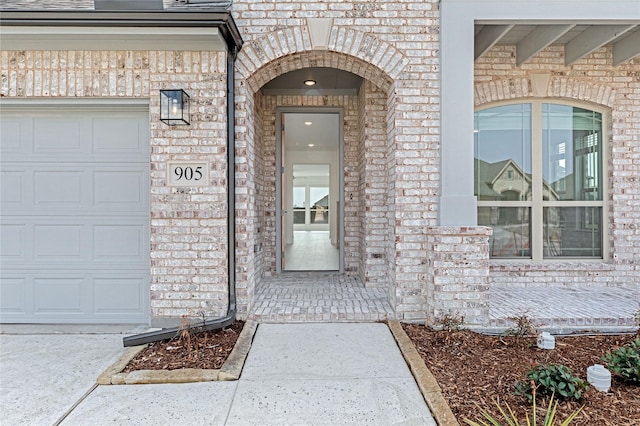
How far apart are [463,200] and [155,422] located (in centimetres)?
298

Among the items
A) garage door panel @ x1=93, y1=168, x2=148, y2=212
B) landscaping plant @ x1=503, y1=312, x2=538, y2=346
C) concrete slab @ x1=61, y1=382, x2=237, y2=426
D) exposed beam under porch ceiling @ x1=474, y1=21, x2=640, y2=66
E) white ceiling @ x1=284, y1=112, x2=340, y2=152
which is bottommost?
concrete slab @ x1=61, y1=382, x2=237, y2=426

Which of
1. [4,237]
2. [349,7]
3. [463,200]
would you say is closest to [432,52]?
[349,7]

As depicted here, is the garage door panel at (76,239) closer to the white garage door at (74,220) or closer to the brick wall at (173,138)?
the white garage door at (74,220)

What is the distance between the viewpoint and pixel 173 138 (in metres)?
3.49

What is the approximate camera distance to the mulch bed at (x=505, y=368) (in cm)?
212

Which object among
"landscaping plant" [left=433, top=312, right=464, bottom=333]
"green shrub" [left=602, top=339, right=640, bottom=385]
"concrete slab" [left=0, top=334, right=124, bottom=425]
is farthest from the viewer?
"landscaping plant" [left=433, top=312, right=464, bottom=333]

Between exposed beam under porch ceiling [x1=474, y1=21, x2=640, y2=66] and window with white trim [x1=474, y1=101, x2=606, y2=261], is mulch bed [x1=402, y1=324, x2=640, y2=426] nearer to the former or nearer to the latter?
window with white trim [x1=474, y1=101, x2=606, y2=261]

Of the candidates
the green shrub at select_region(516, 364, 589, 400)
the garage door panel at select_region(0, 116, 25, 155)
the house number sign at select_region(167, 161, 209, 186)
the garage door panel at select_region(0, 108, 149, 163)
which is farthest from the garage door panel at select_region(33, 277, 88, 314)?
the green shrub at select_region(516, 364, 589, 400)

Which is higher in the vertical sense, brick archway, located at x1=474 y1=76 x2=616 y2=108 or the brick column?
brick archway, located at x1=474 y1=76 x2=616 y2=108

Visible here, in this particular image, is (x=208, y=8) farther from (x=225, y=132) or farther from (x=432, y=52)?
(x=432, y=52)

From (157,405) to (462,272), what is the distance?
2637 mm

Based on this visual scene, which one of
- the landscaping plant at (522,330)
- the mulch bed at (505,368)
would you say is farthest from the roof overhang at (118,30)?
the landscaping plant at (522,330)

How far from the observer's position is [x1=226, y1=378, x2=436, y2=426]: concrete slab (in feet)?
6.96

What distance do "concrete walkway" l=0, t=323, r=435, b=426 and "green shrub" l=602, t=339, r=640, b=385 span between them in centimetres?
134
